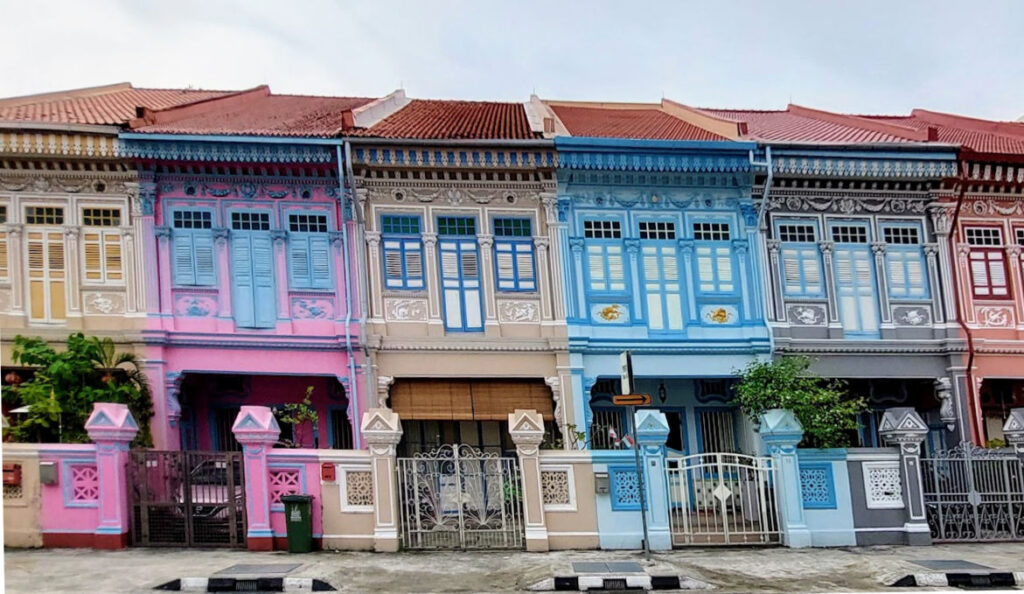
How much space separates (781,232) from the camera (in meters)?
15.5

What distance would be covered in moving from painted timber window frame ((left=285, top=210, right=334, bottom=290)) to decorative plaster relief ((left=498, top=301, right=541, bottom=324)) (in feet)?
7.89

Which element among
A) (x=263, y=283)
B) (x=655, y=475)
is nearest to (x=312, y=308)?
(x=263, y=283)

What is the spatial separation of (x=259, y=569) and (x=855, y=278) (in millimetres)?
9968

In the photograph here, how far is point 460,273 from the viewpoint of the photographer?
48.0 ft

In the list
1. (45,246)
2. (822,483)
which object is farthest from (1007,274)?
(45,246)

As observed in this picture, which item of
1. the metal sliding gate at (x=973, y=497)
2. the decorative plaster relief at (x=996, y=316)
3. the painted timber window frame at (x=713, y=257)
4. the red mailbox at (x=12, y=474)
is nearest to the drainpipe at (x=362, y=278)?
the red mailbox at (x=12, y=474)

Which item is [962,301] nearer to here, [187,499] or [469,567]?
[469,567]

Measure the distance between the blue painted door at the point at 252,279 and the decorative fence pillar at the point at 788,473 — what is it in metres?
6.72

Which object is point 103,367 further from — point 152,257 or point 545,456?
point 545,456

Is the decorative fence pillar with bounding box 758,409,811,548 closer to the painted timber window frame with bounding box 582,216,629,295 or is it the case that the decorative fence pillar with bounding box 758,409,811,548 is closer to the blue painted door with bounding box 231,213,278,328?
the painted timber window frame with bounding box 582,216,629,295

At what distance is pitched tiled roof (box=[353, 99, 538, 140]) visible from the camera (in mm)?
14633

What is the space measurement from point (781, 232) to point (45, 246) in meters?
10.3

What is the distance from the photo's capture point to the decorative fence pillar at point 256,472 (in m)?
10.9

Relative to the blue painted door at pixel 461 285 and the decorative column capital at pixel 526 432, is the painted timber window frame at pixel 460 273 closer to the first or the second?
the blue painted door at pixel 461 285
